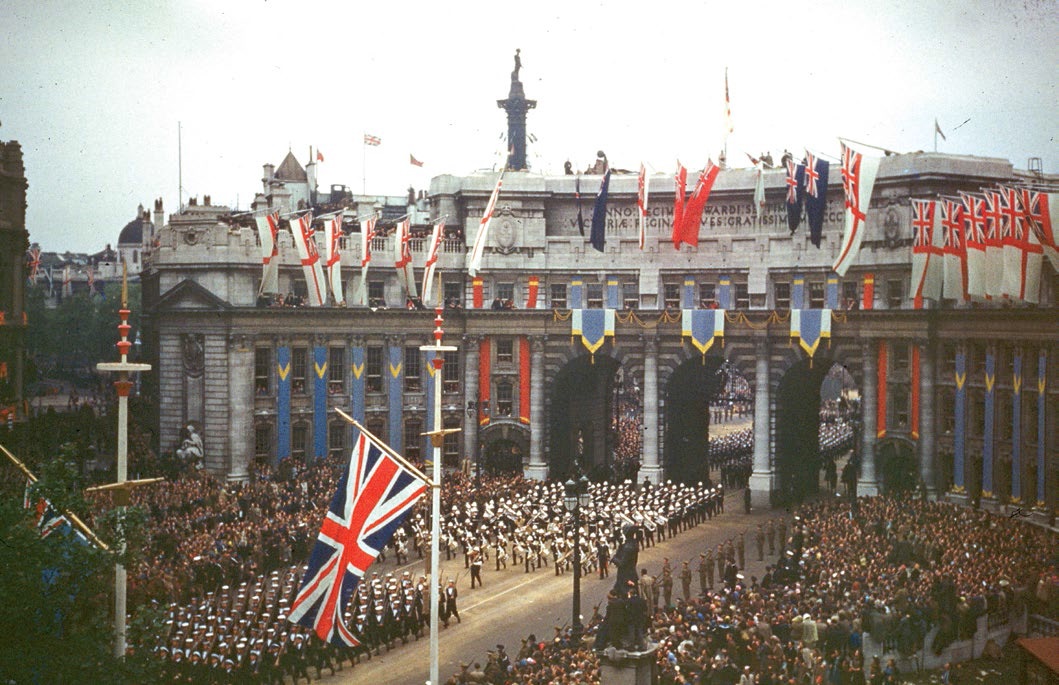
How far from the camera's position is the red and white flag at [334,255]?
60.2 meters

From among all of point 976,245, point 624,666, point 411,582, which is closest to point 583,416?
point 976,245

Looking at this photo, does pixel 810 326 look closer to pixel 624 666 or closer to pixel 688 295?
pixel 688 295

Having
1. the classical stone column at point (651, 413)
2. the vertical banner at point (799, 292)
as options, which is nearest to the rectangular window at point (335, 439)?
the classical stone column at point (651, 413)

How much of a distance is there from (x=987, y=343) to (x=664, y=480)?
20.2m

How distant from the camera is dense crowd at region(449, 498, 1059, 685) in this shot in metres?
28.4

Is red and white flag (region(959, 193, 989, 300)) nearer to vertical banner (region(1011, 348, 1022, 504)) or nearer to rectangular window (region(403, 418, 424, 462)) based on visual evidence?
vertical banner (region(1011, 348, 1022, 504))

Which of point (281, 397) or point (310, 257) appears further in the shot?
point (281, 397)

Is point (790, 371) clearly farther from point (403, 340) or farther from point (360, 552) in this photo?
point (360, 552)

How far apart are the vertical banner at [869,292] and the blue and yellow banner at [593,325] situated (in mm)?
13474

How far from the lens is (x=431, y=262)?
61000mm

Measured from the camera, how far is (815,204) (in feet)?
190

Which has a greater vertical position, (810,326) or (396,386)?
(810,326)

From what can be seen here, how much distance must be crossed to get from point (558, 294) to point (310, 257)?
49.6 ft

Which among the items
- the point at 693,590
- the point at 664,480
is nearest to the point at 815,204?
the point at 664,480
